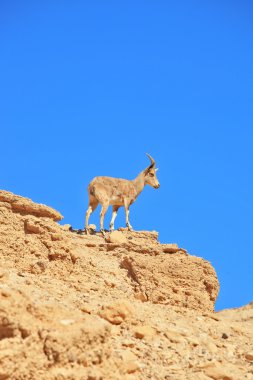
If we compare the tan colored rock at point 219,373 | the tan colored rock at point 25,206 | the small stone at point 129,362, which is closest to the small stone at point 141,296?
the tan colored rock at point 25,206

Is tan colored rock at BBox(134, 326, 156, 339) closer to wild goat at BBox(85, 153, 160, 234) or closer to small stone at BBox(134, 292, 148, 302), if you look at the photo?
small stone at BBox(134, 292, 148, 302)

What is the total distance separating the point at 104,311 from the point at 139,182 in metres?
13.7

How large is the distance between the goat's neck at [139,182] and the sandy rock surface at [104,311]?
28.7ft

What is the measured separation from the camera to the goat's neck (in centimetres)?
2122

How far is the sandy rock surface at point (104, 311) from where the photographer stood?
582cm

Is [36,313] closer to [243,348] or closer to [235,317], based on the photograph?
[243,348]

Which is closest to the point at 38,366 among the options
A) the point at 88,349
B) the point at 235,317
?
the point at 88,349

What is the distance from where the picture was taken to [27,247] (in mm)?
9602

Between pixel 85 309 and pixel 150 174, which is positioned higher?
pixel 150 174

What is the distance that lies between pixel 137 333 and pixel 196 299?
2961 millimetres

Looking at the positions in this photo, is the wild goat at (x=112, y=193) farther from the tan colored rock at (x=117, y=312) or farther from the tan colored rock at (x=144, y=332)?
the tan colored rock at (x=144, y=332)

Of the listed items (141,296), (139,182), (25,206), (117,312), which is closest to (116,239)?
(141,296)

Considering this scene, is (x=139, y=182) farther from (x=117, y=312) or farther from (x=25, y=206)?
(x=117, y=312)

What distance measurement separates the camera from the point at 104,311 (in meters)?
8.02
